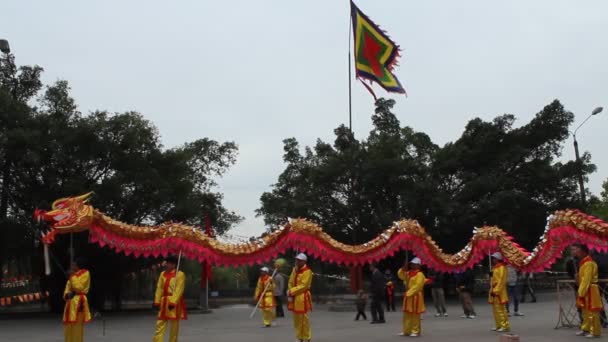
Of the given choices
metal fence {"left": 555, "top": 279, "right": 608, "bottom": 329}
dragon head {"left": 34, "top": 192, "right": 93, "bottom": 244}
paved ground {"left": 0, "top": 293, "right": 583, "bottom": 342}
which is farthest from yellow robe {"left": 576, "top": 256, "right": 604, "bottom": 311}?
dragon head {"left": 34, "top": 192, "right": 93, "bottom": 244}

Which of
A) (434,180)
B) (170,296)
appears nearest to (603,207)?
(434,180)

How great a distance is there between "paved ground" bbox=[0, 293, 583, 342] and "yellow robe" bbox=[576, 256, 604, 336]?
1.40 ft

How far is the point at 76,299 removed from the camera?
10156mm

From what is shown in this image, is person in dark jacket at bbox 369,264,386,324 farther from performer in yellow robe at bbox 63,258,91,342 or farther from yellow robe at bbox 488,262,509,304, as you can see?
performer in yellow robe at bbox 63,258,91,342

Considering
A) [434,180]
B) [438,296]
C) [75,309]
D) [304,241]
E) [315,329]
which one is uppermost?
[434,180]

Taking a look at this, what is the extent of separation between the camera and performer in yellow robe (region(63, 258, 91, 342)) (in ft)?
33.0

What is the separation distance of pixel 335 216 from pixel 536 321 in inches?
441

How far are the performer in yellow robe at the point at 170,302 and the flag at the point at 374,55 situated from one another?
39.3 ft

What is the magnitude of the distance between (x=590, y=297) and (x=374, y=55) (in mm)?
11915

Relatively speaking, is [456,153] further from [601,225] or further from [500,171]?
[601,225]

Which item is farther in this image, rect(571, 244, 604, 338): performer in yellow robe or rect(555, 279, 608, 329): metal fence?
rect(555, 279, 608, 329): metal fence

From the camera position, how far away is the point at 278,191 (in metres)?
26.7

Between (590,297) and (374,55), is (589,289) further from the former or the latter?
(374,55)

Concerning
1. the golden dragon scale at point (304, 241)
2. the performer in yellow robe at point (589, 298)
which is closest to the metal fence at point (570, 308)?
the golden dragon scale at point (304, 241)
